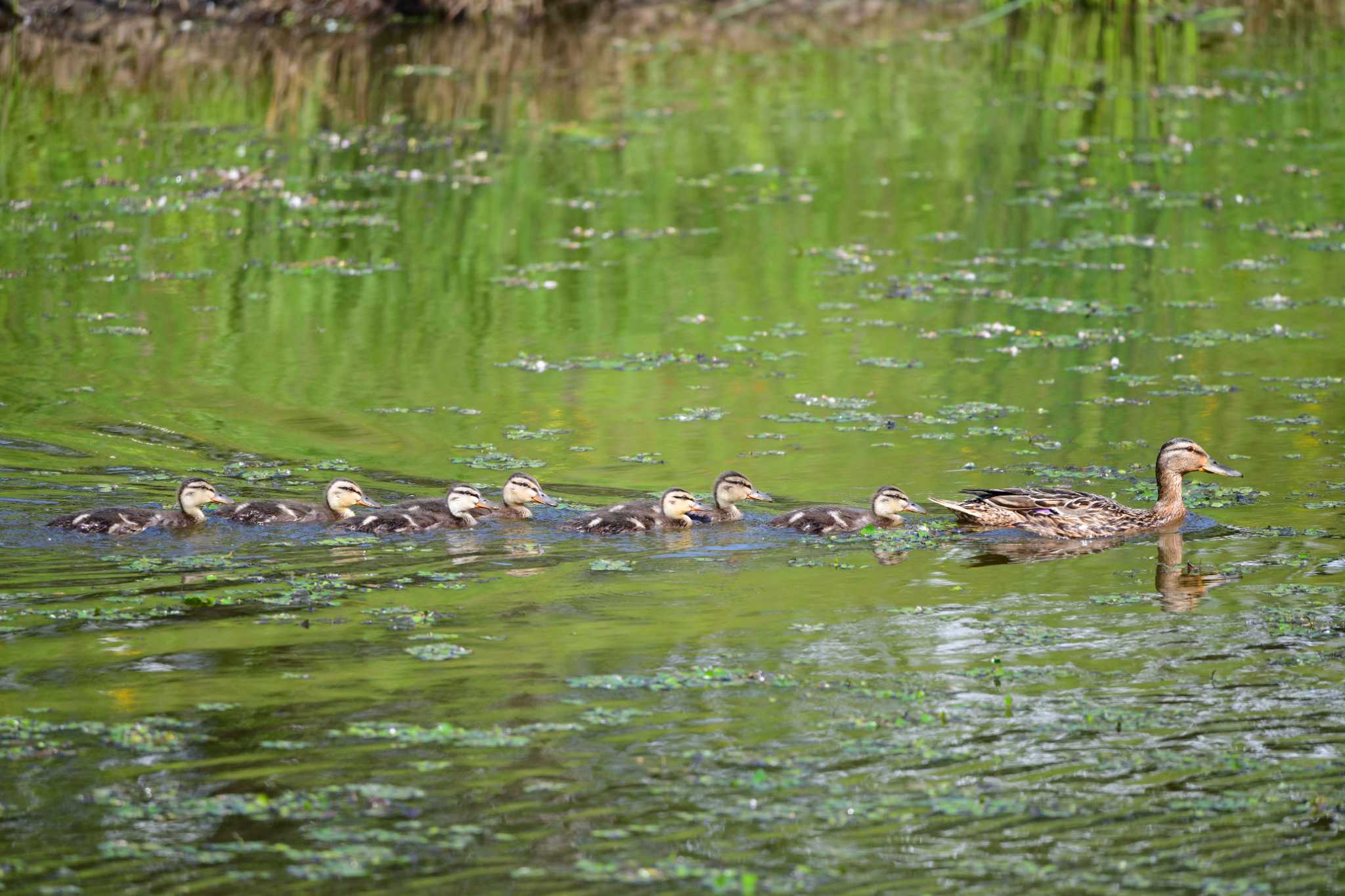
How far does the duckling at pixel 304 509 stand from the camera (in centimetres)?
1005

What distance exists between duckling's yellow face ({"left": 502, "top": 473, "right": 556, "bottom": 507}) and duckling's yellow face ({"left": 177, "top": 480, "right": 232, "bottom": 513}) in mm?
1559

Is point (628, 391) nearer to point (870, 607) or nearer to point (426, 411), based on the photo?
point (426, 411)

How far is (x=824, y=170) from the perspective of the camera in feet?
66.2

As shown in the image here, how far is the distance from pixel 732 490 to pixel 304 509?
2.29 m

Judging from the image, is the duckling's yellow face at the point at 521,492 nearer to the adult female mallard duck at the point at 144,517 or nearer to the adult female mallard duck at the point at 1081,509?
the adult female mallard duck at the point at 144,517

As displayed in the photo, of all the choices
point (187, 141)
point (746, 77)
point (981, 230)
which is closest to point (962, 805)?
point (981, 230)

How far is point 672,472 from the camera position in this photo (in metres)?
11.1

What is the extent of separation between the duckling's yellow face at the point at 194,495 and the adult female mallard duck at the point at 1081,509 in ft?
12.6

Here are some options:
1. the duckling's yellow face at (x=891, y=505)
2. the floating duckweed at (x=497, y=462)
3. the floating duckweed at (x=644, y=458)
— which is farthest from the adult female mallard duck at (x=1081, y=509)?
the floating duckweed at (x=497, y=462)

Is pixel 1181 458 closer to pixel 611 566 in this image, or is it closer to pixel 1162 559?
pixel 1162 559

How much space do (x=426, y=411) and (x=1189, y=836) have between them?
290 inches

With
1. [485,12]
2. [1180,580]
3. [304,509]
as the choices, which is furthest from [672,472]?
[485,12]

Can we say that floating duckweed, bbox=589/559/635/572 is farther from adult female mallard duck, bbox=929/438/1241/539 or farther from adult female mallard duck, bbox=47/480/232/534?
adult female mallard duck, bbox=47/480/232/534

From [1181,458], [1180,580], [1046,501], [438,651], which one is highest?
[1181,458]
